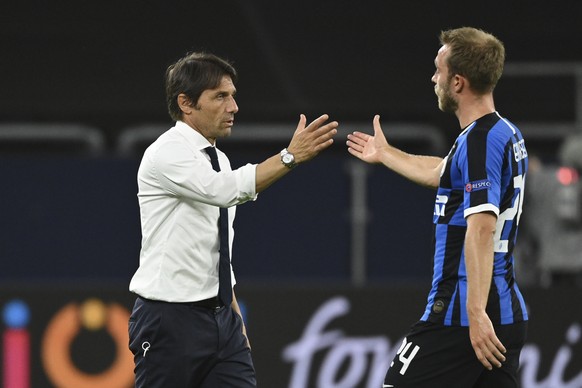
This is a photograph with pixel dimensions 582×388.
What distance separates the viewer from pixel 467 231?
4.93 m

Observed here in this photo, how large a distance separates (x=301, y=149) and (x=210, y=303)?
768mm

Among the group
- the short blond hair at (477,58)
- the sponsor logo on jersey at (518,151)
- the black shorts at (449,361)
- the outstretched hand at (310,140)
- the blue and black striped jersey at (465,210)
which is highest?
the short blond hair at (477,58)

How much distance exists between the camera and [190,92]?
5516 millimetres

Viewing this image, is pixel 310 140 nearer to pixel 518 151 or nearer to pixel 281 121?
pixel 518 151

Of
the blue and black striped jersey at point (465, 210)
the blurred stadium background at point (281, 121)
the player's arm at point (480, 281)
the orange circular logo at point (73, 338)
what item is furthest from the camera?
the blurred stadium background at point (281, 121)

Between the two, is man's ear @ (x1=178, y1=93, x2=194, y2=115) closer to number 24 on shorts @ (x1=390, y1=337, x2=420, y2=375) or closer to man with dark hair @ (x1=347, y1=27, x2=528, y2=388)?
man with dark hair @ (x1=347, y1=27, x2=528, y2=388)

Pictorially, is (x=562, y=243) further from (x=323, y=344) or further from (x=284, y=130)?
(x=284, y=130)

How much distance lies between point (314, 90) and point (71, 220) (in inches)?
129

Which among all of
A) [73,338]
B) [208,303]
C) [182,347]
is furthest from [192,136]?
[73,338]

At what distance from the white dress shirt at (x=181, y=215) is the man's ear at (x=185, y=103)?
0.42 ft

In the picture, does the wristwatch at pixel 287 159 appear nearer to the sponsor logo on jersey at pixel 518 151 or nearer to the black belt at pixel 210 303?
the black belt at pixel 210 303

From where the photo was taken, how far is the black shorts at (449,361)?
510cm

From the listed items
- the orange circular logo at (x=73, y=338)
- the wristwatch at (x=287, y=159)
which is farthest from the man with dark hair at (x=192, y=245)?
the orange circular logo at (x=73, y=338)

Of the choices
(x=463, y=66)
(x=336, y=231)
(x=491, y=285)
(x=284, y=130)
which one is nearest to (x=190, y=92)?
(x=463, y=66)
